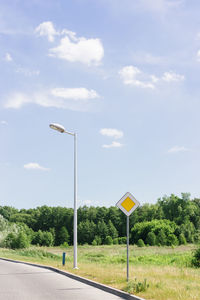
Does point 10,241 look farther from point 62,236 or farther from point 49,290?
point 62,236

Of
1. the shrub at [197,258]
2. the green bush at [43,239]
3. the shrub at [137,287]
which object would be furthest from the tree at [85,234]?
the shrub at [137,287]

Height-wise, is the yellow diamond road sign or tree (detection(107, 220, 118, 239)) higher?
the yellow diamond road sign

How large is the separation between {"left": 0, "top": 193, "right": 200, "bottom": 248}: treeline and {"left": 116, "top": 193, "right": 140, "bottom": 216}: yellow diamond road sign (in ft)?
233

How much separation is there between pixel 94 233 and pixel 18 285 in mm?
87351

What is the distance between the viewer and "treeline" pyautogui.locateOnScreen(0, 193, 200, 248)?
285 feet

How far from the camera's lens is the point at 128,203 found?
42.6ft

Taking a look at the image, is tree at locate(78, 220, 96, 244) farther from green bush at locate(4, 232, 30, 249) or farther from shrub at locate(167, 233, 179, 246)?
green bush at locate(4, 232, 30, 249)

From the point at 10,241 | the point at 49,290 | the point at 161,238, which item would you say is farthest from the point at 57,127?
the point at 161,238

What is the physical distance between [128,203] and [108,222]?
91401 mm

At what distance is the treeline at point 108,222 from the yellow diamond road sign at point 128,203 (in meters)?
71.0

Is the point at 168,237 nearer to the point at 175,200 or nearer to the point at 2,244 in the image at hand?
the point at 175,200

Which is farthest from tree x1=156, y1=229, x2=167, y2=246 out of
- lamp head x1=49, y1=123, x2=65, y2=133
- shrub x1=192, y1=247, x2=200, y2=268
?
lamp head x1=49, y1=123, x2=65, y2=133

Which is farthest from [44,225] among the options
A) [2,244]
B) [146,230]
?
[2,244]

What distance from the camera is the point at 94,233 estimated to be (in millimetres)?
98500
